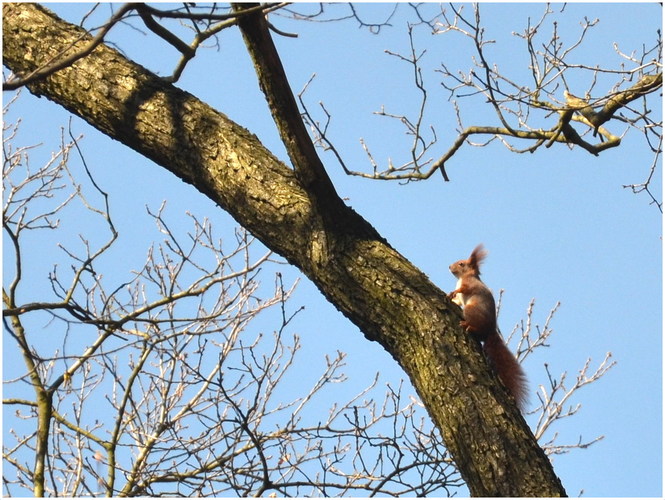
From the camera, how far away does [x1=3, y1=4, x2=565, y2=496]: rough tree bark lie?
243cm

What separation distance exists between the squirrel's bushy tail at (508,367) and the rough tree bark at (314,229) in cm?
84

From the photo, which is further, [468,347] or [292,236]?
[292,236]

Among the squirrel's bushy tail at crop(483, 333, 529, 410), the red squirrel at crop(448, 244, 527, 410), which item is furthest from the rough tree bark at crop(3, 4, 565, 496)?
the squirrel's bushy tail at crop(483, 333, 529, 410)

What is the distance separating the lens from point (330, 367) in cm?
575

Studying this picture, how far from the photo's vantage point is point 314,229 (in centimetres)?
287

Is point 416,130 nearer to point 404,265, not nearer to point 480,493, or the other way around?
point 404,265

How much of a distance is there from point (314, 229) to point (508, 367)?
122cm

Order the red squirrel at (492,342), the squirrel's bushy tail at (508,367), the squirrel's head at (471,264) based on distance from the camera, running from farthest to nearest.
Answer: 1. the squirrel's head at (471,264)
2. the squirrel's bushy tail at (508,367)
3. the red squirrel at (492,342)

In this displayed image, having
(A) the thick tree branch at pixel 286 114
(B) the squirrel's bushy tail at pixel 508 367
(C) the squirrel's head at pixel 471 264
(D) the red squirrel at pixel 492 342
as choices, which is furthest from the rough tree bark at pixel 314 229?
(C) the squirrel's head at pixel 471 264

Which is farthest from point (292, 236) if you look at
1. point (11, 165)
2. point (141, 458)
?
point (11, 165)

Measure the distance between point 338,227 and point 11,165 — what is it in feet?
14.5

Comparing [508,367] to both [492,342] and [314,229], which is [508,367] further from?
[314,229]

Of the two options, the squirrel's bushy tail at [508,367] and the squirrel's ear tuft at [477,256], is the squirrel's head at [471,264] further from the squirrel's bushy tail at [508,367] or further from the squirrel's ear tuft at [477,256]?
the squirrel's bushy tail at [508,367]

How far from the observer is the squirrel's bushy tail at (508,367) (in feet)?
11.3
